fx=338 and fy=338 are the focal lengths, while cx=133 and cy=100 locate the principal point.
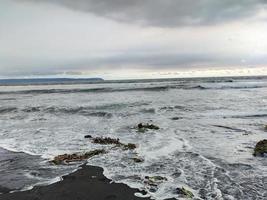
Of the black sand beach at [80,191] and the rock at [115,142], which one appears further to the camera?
the rock at [115,142]

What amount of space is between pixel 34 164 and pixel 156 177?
3.94 meters

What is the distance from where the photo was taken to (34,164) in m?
10.2

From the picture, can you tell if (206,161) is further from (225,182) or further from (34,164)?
(34,164)

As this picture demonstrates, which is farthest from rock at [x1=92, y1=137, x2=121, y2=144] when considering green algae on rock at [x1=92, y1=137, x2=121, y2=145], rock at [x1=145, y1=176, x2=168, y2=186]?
rock at [x1=145, y1=176, x2=168, y2=186]

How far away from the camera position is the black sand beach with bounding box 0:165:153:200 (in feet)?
23.4

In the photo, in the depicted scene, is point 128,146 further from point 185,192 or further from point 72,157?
point 185,192

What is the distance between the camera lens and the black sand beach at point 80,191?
23.4ft

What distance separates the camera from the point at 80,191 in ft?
24.5

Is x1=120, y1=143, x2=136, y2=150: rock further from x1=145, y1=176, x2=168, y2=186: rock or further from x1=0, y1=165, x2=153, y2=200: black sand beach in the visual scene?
x1=145, y1=176, x2=168, y2=186: rock

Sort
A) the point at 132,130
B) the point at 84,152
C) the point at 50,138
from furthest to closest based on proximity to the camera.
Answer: the point at 132,130 < the point at 50,138 < the point at 84,152

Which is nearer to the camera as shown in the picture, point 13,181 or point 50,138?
point 13,181

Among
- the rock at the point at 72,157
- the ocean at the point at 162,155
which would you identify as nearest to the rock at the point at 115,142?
the ocean at the point at 162,155

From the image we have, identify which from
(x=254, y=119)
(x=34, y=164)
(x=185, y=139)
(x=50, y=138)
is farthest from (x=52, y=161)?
(x=254, y=119)

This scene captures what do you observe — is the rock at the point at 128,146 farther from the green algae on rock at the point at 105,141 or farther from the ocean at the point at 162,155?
the green algae on rock at the point at 105,141
